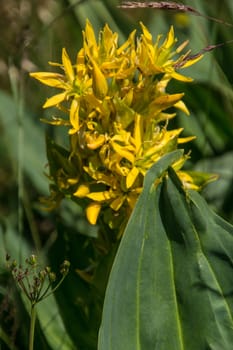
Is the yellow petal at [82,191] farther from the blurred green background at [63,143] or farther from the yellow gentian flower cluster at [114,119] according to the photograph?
the blurred green background at [63,143]

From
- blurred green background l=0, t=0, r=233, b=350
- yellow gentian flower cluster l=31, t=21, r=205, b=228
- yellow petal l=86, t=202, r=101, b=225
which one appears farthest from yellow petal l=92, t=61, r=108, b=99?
blurred green background l=0, t=0, r=233, b=350

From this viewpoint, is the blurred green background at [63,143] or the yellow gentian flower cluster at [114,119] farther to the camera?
the blurred green background at [63,143]

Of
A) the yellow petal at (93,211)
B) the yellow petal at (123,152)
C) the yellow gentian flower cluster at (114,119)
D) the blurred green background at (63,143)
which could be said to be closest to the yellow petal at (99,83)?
the yellow gentian flower cluster at (114,119)

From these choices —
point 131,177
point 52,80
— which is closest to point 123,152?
point 131,177

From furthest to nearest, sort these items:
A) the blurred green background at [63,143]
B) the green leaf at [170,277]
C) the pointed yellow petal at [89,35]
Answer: the blurred green background at [63,143] → the pointed yellow petal at [89,35] → the green leaf at [170,277]

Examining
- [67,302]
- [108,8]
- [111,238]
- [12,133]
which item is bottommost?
[67,302]

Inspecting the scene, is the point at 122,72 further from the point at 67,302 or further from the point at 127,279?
the point at 67,302

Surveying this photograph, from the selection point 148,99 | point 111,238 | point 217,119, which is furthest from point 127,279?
point 217,119
